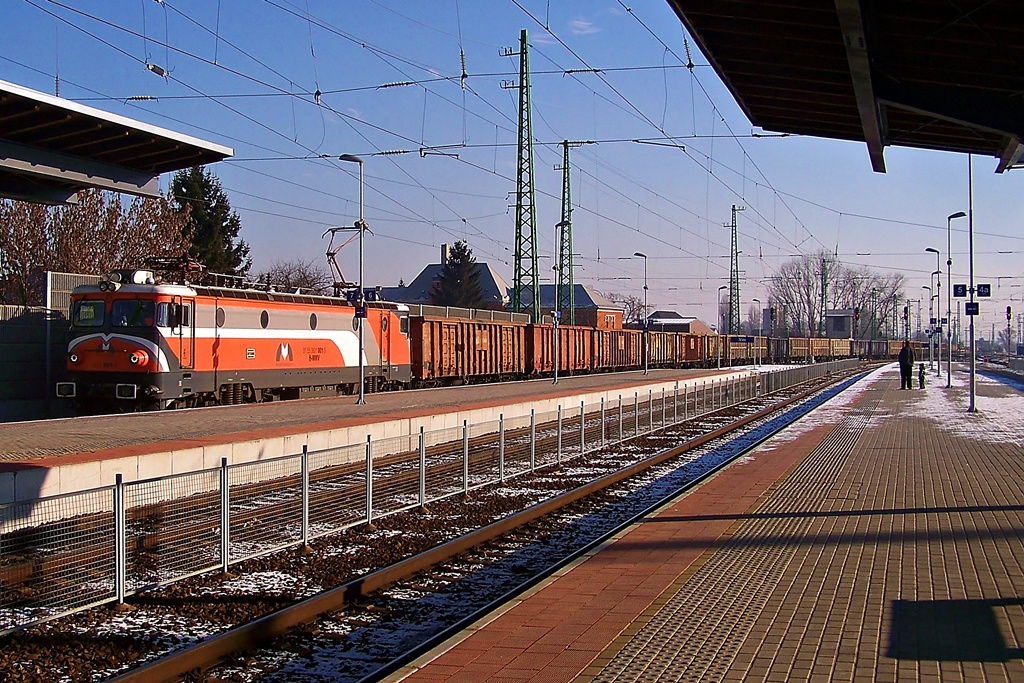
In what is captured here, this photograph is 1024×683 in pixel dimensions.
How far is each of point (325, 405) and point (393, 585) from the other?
18061mm

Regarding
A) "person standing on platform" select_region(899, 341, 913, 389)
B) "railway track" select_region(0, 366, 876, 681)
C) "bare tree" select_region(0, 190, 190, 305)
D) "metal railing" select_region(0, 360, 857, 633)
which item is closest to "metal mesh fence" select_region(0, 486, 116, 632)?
"metal railing" select_region(0, 360, 857, 633)

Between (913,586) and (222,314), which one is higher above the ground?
(222,314)

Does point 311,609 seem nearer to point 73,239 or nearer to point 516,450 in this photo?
point 516,450

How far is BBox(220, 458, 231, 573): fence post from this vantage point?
10039mm

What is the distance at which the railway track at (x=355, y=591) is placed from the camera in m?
7.42

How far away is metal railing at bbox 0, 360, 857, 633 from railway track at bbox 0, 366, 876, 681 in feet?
0.68

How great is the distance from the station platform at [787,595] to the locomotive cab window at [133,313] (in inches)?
584

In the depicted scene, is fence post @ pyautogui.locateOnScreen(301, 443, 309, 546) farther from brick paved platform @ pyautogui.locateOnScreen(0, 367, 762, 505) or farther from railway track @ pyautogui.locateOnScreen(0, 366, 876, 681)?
brick paved platform @ pyautogui.locateOnScreen(0, 367, 762, 505)

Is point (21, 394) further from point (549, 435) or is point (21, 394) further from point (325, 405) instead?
point (549, 435)

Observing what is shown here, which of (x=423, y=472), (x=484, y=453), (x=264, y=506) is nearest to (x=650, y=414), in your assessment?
(x=484, y=453)

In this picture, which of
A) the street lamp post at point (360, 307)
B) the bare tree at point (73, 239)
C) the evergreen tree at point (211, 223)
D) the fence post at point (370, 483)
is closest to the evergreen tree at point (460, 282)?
the evergreen tree at point (211, 223)

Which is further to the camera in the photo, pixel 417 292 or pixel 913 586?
pixel 417 292

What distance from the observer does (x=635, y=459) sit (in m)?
22.0

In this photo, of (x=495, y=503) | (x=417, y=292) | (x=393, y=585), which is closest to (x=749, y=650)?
(x=393, y=585)
